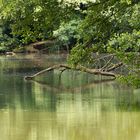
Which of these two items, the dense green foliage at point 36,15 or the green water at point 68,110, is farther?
the green water at point 68,110

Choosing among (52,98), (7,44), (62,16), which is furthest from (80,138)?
(7,44)

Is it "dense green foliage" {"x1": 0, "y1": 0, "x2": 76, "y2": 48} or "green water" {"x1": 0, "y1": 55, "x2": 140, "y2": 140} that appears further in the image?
"green water" {"x1": 0, "y1": 55, "x2": 140, "y2": 140}

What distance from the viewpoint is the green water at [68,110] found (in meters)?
11.7

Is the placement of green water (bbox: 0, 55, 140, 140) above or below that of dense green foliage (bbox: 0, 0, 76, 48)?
below

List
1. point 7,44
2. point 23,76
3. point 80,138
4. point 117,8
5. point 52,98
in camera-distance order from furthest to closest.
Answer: point 7,44
point 23,76
point 52,98
point 80,138
point 117,8

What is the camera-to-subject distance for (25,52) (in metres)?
40.5

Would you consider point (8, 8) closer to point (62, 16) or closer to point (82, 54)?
point (62, 16)

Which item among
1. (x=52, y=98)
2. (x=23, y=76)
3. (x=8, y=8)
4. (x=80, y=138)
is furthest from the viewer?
(x=23, y=76)

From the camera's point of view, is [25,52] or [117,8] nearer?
[117,8]

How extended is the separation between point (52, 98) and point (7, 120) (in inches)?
155

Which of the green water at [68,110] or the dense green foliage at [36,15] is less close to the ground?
the dense green foliage at [36,15]

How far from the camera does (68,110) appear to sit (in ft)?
47.4

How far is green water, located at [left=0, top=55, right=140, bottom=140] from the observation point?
11688 mm

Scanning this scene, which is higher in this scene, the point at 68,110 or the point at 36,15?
the point at 36,15
